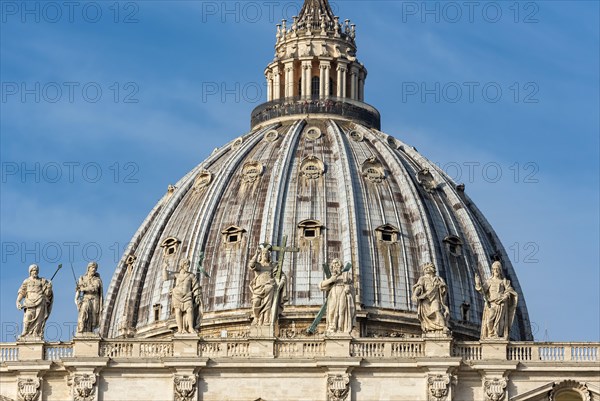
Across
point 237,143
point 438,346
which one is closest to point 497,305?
point 438,346

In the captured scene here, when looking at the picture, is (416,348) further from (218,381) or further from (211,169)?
(211,169)

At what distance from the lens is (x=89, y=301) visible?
120 metres

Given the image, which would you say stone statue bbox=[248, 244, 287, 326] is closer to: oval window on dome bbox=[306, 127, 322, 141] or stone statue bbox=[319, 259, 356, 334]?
stone statue bbox=[319, 259, 356, 334]

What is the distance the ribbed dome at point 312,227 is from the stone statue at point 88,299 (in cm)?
4526

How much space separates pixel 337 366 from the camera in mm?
118688

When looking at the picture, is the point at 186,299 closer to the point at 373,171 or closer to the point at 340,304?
the point at 340,304

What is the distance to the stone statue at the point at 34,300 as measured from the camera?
120312mm

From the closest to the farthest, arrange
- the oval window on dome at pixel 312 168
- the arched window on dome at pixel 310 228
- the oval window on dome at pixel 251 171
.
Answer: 1. the arched window on dome at pixel 310 228
2. the oval window on dome at pixel 251 171
3. the oval window on dome at pixel 312 168

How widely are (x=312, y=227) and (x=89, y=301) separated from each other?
187ft

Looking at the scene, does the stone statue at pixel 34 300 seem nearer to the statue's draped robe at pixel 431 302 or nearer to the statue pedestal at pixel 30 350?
the statue pedestal at pixel 30 350

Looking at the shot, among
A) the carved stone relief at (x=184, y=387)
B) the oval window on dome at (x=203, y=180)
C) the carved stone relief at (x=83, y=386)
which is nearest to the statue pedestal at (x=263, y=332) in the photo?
the carved stone relief at (x=184, y=387)

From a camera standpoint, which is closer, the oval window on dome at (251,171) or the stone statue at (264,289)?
the stone statue at (264,289)

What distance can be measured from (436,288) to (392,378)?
426 centimetres

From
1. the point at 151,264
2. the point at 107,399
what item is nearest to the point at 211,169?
the point at 151,264
